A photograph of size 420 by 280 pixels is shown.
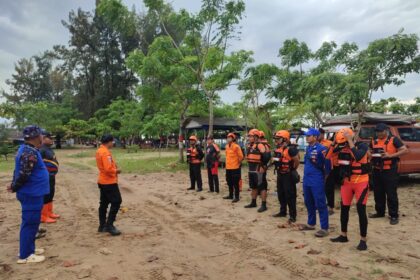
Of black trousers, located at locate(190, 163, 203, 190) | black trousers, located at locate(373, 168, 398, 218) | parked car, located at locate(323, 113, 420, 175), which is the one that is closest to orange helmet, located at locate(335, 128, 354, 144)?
black trousers, located at locate(373, 168, 398, 218)

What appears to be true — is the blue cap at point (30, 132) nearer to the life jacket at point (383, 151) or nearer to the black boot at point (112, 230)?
the black boot at point (112, 230)

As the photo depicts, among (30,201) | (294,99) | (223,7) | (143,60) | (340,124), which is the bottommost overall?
(30,201)

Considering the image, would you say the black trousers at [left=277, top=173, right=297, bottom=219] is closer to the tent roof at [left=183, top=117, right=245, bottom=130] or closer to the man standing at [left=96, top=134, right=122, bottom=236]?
the man standing at [left=96, top=134, right=122, bottom=236]

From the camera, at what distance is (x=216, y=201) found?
9109mm

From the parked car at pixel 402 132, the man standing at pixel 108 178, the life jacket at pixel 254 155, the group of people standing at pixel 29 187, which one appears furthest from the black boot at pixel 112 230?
the parked car at pixel 402 132

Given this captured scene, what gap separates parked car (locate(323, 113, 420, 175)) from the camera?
9938 mm

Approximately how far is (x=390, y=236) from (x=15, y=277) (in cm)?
544

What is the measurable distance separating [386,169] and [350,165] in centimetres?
220

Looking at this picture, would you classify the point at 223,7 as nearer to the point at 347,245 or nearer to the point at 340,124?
the point at 340,124

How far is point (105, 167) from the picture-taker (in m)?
5.98

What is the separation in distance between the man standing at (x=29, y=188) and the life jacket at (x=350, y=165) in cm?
416

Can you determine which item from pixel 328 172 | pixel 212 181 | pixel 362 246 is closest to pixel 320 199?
pixel 362 246

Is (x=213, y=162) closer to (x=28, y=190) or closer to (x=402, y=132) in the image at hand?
(x=402, y=132)

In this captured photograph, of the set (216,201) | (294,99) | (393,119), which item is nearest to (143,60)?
(294,99)
